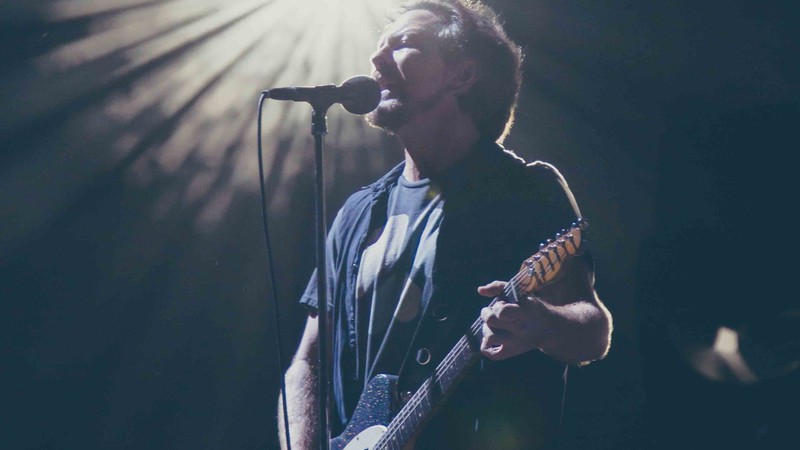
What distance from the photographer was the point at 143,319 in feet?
8.98

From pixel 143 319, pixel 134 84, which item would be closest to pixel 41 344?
pixel 143 319

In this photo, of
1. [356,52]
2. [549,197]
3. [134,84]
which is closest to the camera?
[549,197]

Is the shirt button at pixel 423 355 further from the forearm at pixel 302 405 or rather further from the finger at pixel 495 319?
the forearm at pixel 302 405

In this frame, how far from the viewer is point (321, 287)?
55.1 inches

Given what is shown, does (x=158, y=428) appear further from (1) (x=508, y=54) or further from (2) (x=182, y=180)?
(1) (x=508, y=54)

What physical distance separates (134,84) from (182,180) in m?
0.43

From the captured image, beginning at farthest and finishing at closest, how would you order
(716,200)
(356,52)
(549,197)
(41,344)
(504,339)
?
1. (356,52)
2. (41,344)
3. (716,200)
4. (549,197)
5. (504,339)

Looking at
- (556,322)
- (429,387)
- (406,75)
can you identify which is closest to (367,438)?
(429,387)

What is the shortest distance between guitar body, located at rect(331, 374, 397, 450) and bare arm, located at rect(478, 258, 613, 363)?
0.31m

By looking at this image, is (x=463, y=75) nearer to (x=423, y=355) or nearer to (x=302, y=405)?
(x=423, y=355)

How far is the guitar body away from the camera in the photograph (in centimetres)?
163

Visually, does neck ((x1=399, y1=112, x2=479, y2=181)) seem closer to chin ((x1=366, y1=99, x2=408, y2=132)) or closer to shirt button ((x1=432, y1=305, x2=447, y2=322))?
chin ((x1=366, y1=99, x2=408, y2=132))

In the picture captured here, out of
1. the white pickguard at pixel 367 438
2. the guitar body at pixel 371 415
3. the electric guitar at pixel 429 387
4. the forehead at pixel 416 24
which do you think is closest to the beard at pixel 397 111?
the forehead at pixel 416 24

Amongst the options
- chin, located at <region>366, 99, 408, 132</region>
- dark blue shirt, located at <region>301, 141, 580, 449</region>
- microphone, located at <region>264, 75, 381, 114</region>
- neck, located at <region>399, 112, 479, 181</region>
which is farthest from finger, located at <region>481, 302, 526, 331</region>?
chin, located at <region>366, 99, 408, 132</region>
